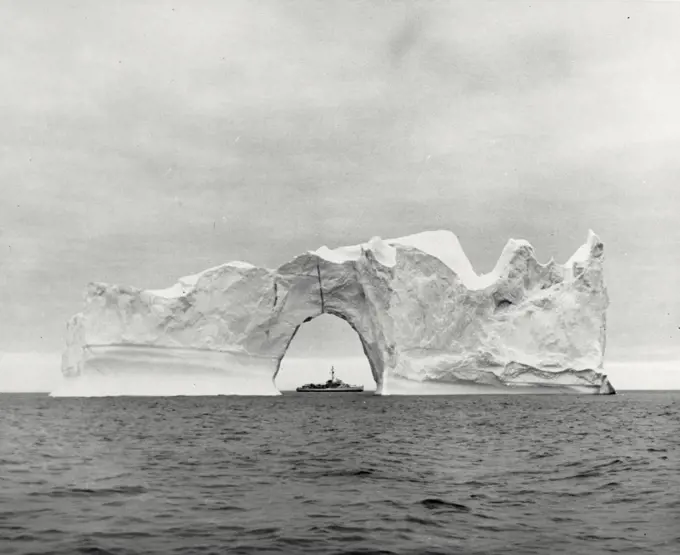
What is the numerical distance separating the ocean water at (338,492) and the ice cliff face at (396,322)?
60.6ft

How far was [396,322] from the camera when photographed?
34156mm

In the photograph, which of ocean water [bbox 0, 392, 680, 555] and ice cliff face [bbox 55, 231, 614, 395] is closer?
ocean water [bbox 0, 392, 680, 555]

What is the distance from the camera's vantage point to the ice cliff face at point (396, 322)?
34.2 m

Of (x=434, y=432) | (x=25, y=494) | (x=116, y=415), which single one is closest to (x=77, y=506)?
(x=25, y=494)

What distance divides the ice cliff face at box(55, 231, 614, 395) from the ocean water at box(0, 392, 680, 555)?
18457 millimetres

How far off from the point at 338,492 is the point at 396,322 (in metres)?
25.9

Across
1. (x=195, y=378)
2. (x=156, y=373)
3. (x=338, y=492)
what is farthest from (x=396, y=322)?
(x=338, y=492)

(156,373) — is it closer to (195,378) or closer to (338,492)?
(195,378)

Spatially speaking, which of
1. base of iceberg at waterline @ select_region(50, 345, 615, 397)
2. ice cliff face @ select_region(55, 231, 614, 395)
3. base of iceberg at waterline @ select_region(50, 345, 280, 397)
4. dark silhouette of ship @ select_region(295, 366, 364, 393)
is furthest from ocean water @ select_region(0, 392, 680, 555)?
dark silhouette of ship @ select_region(295, 366, 364, 393)

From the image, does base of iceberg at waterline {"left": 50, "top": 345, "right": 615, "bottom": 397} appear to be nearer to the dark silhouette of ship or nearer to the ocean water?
the ocean water

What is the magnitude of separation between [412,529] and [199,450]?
21.6 feet

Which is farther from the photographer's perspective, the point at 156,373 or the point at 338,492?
the point at 156,373

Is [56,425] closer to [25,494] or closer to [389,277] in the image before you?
[25,494]

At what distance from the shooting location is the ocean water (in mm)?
6109
